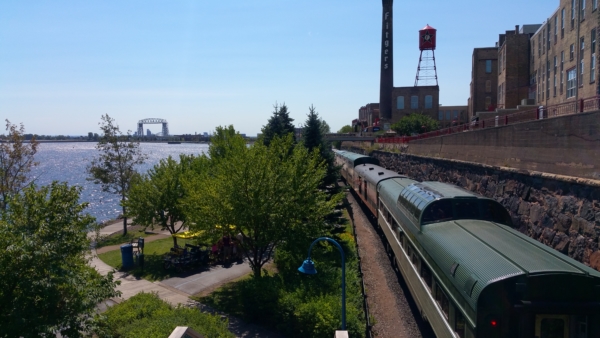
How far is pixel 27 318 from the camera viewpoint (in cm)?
815

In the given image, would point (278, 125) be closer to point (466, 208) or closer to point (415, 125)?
point (466, 208)

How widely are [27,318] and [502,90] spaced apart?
143 ft

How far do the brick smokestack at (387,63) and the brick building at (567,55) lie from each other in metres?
36.7

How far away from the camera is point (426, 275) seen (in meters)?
10.6

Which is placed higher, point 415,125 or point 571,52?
point 571,52

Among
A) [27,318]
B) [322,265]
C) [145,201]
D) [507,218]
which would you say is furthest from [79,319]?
[145,201]

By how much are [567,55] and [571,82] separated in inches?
75.8

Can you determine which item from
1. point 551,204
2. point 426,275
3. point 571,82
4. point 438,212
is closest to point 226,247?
→ point 438,212

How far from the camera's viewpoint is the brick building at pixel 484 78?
51.2 m

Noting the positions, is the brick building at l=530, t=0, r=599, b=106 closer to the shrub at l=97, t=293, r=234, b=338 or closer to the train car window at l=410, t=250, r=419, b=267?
the train car window at l=410, t=250, r=419, b=267

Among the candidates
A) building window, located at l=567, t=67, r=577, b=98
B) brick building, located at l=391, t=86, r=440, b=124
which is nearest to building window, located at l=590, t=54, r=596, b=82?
building window, located at l=567, t=67, r=577, b=98

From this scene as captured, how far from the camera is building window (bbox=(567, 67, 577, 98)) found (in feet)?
89.9

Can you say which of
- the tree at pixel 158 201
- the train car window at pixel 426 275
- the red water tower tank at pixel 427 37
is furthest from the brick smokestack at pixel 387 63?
the train car window at pixel 426 275

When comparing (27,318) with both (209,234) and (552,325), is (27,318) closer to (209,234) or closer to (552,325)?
(209,234)
